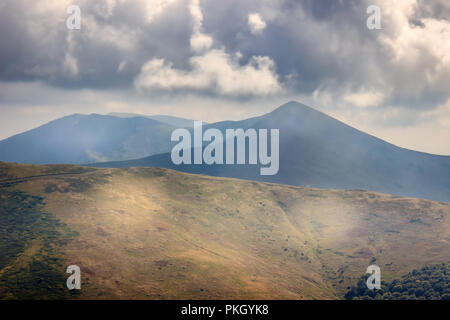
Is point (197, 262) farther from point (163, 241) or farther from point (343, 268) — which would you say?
point (343, 268)

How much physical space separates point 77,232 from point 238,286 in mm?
81882

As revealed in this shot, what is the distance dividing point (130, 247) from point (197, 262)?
105 feet

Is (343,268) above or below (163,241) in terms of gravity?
below

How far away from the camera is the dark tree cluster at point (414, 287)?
495ft

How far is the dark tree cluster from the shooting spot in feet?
495

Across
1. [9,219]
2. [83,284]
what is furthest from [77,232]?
[83,284]

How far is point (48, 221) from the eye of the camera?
185 m

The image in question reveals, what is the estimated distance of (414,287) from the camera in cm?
15850

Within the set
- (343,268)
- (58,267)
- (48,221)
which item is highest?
(48,221)
